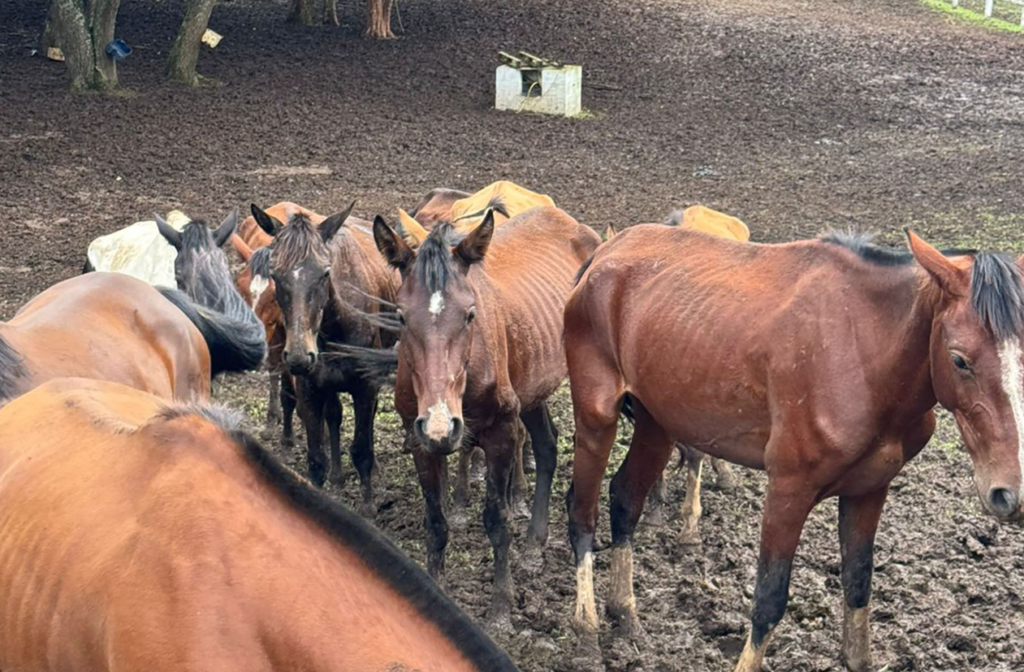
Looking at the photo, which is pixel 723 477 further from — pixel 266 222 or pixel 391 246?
pixel 266 222

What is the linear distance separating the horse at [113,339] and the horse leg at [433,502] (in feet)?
3.51

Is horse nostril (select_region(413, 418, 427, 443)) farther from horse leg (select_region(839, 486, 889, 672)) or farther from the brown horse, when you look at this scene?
horse leg (select_region(839, 486, 889, 672))

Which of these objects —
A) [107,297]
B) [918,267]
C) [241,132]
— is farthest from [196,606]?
[241,132]

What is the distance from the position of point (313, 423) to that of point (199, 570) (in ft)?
13.7

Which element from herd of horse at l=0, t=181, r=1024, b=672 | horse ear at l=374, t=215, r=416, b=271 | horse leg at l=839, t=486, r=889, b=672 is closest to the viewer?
herd of horse at l=0, t=181, r=1024, b=672

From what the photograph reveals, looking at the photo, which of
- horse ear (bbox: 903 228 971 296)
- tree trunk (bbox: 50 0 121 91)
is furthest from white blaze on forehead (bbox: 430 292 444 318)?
tree trunk (bbox: 50 0 121 91)

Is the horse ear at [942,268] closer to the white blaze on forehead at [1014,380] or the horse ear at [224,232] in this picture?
the white blaze on forehead at [1014,380]

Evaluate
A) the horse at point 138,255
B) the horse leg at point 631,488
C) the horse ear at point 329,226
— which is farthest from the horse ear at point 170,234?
the horse leg at point 631,488

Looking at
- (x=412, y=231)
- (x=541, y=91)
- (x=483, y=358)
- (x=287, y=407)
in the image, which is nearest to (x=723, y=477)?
(x=483, y=358)

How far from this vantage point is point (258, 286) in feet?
23.0

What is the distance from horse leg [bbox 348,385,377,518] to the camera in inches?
Result: 263

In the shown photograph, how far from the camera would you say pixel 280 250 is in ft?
20.9

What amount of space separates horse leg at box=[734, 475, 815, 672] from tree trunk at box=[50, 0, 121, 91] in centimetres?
1534

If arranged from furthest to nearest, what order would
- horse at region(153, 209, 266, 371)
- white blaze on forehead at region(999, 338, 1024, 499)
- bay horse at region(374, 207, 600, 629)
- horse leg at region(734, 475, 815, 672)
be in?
horse at region(153, 209, 266, 371) < bay horse at region(374, 207, 600, 629) < horse leg at region(734, 475, 815, 672) < white blaze on forehead at region(999, 338, 1024, 499)
